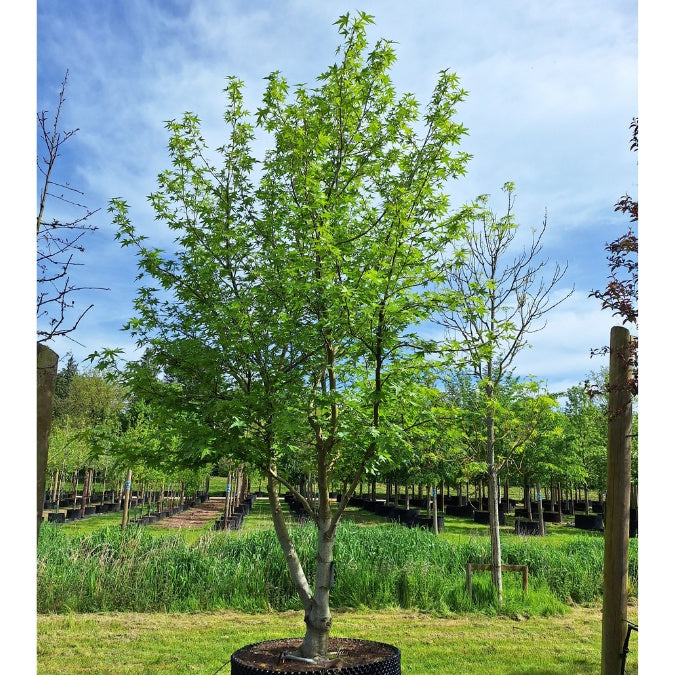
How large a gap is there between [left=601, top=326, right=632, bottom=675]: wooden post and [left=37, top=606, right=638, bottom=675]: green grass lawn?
1918 millimetres

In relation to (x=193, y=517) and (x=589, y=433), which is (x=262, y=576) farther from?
(x=589, y=433)

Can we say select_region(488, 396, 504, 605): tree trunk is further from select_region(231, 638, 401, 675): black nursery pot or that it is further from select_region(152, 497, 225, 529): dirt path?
select_region(152, 497, 225, 529): dirt path

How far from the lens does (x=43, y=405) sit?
8.10 ft

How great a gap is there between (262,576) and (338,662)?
4.26 metres

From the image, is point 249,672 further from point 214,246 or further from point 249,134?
point 249,134

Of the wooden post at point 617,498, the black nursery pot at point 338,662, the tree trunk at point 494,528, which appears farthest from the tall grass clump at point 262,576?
the wooden post at point 617,498

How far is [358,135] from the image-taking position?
4.62 meters

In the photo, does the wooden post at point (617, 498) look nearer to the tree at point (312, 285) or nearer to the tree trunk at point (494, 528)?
the tree at point (312, 285)

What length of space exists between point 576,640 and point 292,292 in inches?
211

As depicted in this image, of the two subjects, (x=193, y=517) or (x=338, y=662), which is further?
(x=193, y=517)

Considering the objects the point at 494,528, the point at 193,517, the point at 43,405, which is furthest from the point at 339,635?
the point at 193,517

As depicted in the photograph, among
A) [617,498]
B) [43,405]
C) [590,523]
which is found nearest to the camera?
[43,405]
